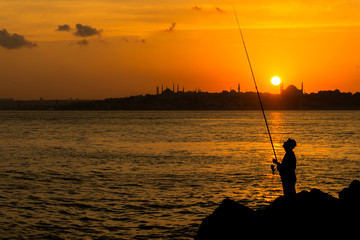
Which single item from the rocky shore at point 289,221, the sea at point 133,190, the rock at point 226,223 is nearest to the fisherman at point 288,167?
the rocky shore at point 289,221

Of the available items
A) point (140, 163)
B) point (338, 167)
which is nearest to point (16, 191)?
point (140, 163)

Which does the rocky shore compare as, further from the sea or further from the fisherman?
the sea

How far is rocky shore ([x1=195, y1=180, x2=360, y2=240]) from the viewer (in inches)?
372

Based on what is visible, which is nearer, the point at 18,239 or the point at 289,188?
the point at 289,188

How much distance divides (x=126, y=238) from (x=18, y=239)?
8.67 feet

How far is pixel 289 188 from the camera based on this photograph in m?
10.8

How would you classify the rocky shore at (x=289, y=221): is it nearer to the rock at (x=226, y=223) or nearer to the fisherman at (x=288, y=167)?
the rock at (x=226, y=223)

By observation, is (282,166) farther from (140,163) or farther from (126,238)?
(140,163)

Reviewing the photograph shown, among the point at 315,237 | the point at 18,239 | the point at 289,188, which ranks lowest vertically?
the point at 18,239

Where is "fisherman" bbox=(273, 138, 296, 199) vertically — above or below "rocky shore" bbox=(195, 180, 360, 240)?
above

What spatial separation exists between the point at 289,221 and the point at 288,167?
1.33 meters

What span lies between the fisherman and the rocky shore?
22.6 inches

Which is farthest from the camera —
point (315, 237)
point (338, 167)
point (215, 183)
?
point (338, 167)

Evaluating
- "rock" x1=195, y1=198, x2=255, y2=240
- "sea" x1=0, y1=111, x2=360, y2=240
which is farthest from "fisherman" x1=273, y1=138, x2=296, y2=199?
"sea" x1=0, y1=111, x2=360, y2=240
